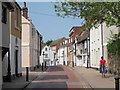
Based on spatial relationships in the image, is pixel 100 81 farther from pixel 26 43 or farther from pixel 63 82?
pixel 26 43

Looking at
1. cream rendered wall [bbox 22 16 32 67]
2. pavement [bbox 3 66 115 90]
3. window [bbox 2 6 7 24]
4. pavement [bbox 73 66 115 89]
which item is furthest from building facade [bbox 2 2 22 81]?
cream rendered wall [bbox 22 16 32 67]

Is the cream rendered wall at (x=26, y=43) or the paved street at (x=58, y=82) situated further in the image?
the cream rendered wall at (x=26, y=43)

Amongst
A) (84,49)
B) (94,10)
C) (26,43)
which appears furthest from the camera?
(84,49)

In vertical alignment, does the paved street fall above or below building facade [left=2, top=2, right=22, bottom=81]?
below

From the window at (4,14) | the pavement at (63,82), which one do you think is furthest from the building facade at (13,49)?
the window at (4,14)

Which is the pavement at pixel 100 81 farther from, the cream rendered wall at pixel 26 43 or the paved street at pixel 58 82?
the cream rendered wall at pixel 26 43

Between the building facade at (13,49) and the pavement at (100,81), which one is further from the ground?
the building facade at (13,49)

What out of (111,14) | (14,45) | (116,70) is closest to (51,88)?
(111,14)

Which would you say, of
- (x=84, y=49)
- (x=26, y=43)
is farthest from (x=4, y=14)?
(x=84, y=49)

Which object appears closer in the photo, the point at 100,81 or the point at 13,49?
the point at 100,81

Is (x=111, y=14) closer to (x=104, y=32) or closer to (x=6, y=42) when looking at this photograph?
(x=6, y=42)

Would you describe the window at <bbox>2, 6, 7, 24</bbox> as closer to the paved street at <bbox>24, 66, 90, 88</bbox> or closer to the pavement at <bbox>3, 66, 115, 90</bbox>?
the pavement at <bbox>3, 66, 115, 90</bbox>

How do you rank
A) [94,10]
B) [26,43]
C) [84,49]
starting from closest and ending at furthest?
[94,10]
[26,43]
[84,49]

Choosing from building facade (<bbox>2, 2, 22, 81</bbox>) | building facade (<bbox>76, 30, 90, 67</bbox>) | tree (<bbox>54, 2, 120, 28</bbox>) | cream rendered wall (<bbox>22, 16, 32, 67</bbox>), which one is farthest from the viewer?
building facade (<bbox>76, 30, 90, 67</bbox>)
